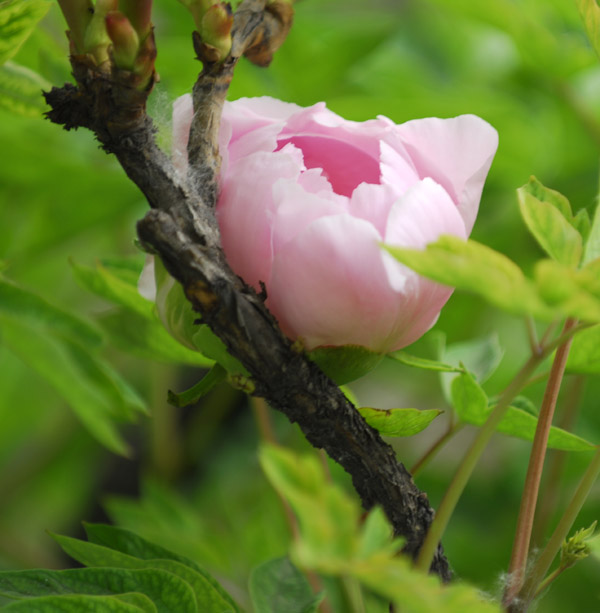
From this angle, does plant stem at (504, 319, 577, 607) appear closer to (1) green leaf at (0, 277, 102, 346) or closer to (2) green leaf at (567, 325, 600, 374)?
(2) green leaf at (567, 325, 600, 374)

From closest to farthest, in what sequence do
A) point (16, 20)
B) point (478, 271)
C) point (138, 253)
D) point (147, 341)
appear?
point (478, 271), point (16, 20), point (147, 341), point (138, 253)

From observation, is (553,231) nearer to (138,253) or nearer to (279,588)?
(279,588)

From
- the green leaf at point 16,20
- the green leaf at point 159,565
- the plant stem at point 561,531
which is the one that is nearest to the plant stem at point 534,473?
the plant stem at point 561,531

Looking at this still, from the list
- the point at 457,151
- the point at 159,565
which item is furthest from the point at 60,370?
the point at 457,151

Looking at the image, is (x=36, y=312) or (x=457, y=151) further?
(x=36, y=312)

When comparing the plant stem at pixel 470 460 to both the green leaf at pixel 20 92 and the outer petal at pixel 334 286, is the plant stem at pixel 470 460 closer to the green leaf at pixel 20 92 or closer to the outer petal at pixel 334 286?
the outer petal at pixel 334 286

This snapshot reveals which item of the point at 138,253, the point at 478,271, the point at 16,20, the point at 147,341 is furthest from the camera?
the point at 138,253

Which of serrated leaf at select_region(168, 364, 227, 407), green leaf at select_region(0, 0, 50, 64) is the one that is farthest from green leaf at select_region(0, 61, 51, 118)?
serrated leaf at select_region(168, 364, 227, 407)
